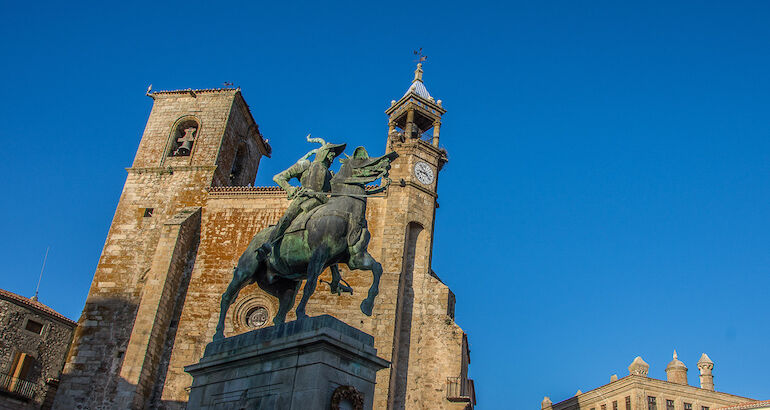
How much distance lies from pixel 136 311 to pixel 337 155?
48.2 feet

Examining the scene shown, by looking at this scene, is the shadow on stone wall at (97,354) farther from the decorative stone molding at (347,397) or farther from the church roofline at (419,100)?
the decorative stone molding at (347,397)

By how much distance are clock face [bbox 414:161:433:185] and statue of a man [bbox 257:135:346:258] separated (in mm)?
13621

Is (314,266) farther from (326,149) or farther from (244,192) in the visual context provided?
(244,192)

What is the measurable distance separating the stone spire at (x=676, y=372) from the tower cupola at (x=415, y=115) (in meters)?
24.5

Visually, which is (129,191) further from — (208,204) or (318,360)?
(318,360)

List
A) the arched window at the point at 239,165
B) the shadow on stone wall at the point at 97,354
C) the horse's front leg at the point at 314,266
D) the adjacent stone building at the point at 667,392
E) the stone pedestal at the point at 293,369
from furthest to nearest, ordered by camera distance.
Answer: the adjacent stone building at the point at 667,392, the arched window at the point at 239,165, the shadow on stone wall at the point at 97,354, the horse's front leg at the point at 314,266, the stone pedestal at the point at 293,369

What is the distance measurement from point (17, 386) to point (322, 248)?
19.9 metres

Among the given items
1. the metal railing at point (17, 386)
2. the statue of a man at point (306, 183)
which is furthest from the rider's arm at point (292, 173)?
the metal railing at point (17, 386)

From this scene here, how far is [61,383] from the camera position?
71.2 ft

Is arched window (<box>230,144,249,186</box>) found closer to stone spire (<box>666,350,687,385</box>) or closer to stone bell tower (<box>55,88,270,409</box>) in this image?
stone bell tower (<box>55,88,270,409</box>)

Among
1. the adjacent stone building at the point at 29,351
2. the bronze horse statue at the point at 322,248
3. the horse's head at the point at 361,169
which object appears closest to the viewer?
the bronze horse statue at the point at 322,248

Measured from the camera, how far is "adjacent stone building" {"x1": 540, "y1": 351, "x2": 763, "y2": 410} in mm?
39375

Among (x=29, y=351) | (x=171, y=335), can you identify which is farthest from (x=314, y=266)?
(x=29, y=351)

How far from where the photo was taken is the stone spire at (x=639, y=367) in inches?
1583
